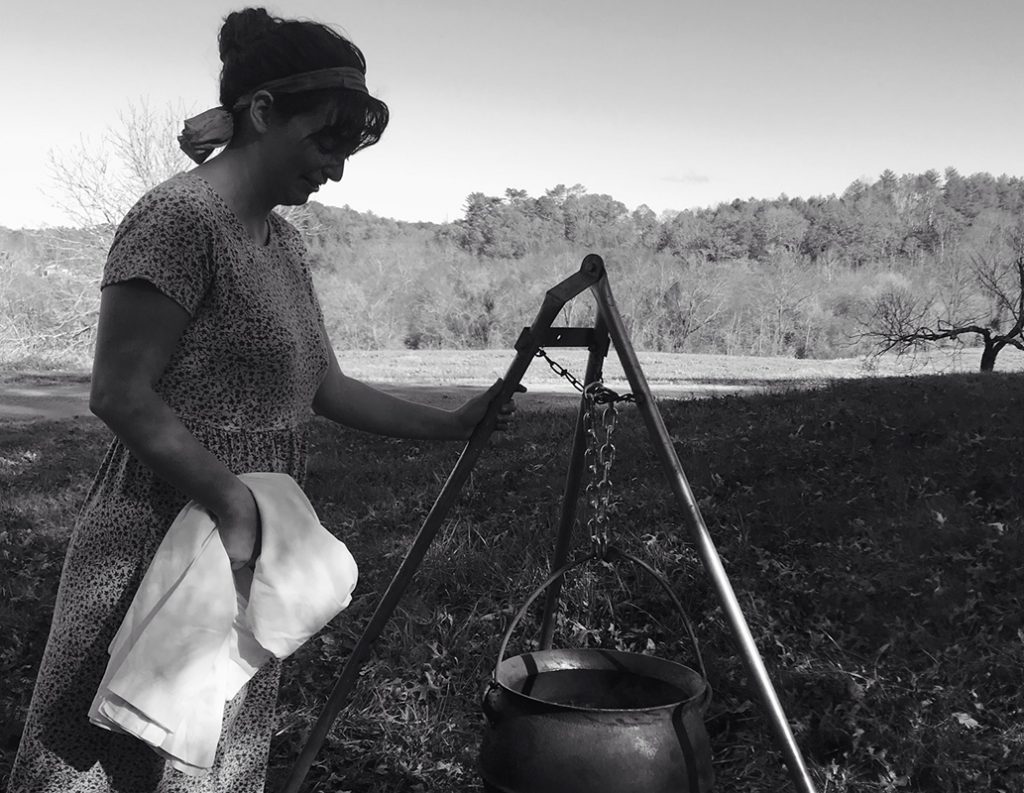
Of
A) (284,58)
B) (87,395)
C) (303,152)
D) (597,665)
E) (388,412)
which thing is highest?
(284,58)

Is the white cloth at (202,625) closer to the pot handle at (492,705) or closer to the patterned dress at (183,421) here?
the patterned dress at (183,421)

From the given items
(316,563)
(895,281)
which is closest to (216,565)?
(316,563)

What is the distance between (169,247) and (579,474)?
1.32 m

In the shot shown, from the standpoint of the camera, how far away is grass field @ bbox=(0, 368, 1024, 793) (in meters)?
3.38

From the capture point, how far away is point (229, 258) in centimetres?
176

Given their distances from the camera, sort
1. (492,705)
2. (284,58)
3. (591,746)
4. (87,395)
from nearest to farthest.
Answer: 1. (284,58)
2. (591,746)
3. (492,705)
4. (87,395)

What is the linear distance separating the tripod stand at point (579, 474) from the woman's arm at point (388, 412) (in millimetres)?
49

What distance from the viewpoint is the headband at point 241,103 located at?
177 centimetres

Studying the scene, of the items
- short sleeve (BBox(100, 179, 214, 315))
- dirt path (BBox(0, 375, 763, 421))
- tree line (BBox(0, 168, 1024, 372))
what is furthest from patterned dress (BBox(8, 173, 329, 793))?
tree line (BBox(0, 168, 1024, 372))

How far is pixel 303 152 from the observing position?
5.93 ft

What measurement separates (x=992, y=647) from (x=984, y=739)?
0.57m

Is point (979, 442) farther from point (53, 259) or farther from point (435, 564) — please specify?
point (53, 259)

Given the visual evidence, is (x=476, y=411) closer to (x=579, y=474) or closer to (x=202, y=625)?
(x=579, y=474)

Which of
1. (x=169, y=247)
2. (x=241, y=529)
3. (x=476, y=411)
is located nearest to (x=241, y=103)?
(x=169, y=247)
